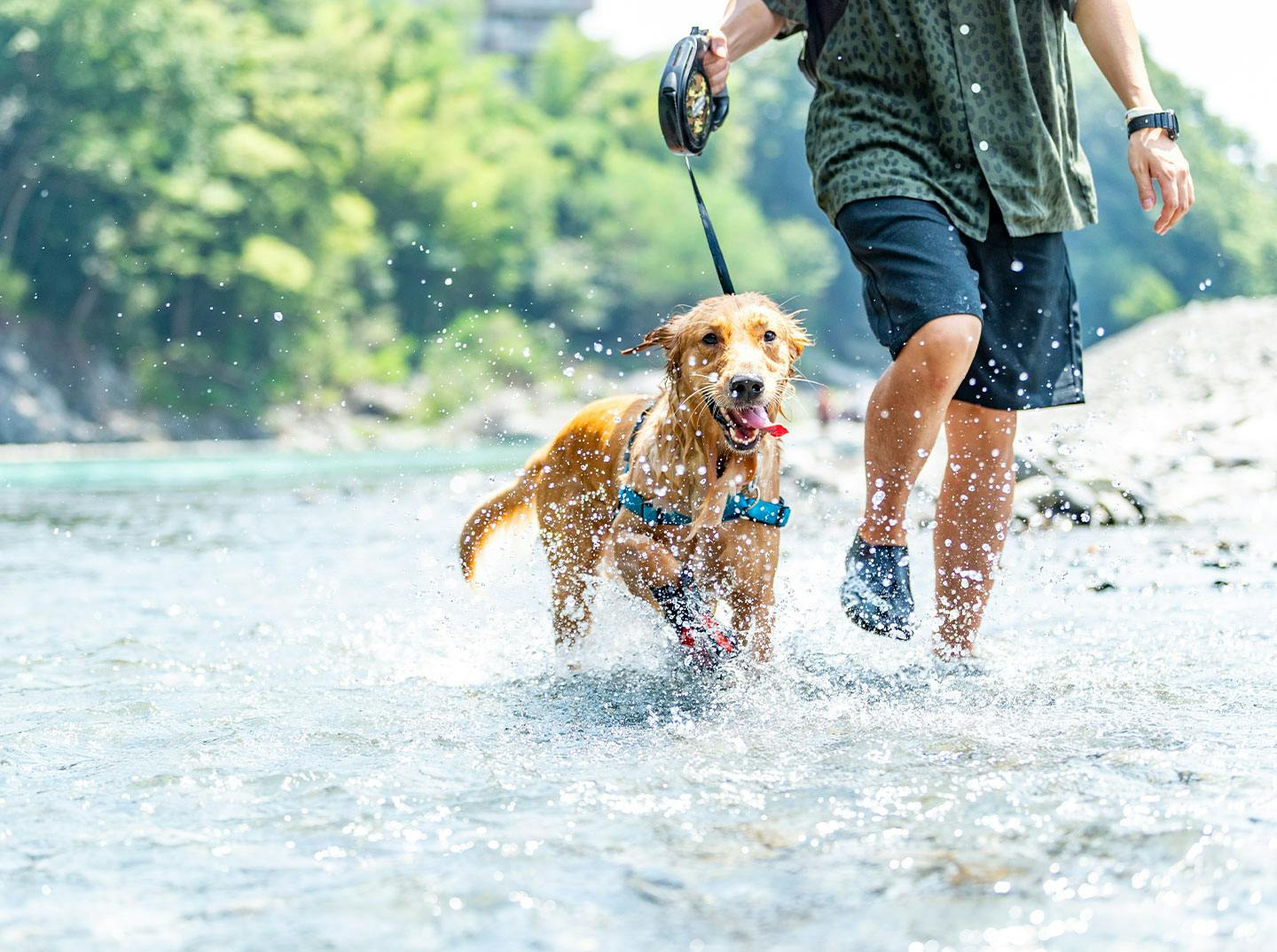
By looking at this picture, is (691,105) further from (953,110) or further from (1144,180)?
(1144,180)

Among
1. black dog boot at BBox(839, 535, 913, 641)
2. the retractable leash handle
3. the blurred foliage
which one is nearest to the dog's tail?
the retractable leash handle

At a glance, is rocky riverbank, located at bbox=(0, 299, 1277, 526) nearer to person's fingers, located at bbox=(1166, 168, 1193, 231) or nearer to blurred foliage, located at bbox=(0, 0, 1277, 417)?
person's fingers, located at bbox=(1166, 168, 1193, 231)

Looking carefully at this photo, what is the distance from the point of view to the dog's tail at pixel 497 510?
4488 mm

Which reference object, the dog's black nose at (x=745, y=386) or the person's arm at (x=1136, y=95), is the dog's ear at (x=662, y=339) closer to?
the dog's black nose at (x=745, y=386)

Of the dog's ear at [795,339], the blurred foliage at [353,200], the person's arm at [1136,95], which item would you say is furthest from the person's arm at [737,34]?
the blurred foliage at [353,200]

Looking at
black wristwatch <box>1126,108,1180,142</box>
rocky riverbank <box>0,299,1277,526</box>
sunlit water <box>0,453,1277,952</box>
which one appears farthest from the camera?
rocky riverbank <box>0,299,1277,526</box>

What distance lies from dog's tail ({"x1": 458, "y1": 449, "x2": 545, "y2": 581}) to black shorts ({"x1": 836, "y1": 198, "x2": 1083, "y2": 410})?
4.27 feet

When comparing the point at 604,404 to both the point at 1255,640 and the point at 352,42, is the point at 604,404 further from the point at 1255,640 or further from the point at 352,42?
the point at 352,42

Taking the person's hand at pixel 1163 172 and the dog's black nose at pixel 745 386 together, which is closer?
the person's hand at pixel 1163 172

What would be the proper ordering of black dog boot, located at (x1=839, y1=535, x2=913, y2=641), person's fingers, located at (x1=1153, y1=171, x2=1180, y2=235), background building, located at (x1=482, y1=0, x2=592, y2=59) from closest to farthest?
1. person's fingers, located at (x1=1153, y1=171, x2=1180, y2=235)
2. black dog boot, located at (x1=839, y1=535, x2=913, y2=641)
3. background building, located at (x1=482, y1=0, x2=592, y2=59)

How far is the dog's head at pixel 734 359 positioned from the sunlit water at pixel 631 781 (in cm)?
67

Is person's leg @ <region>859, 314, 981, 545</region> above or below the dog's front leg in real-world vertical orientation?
above

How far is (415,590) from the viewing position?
602cm

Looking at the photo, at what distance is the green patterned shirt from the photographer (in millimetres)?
3488
